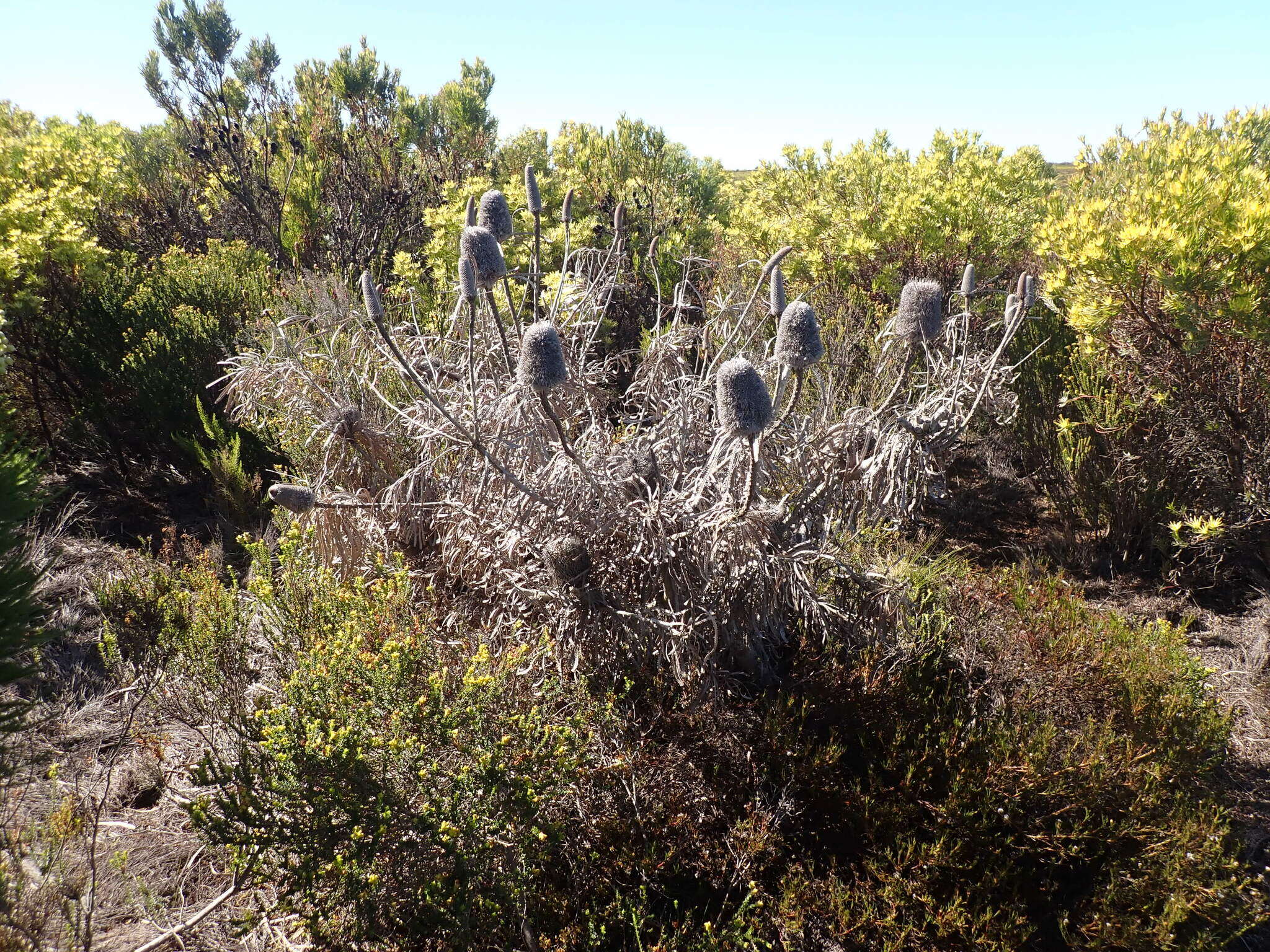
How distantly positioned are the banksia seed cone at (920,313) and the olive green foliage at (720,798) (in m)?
1.13

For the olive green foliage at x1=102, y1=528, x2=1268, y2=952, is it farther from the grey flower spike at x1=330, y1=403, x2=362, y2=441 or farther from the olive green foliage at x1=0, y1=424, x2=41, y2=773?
the grey flower spike at x1=330, y1=403, x2=362, y2=441

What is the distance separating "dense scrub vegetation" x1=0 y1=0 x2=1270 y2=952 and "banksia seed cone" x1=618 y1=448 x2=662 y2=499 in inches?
1.0

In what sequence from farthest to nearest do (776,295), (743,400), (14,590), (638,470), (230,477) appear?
(230,477) → (638,470) → (776,295) → (14,590) → (743,400)

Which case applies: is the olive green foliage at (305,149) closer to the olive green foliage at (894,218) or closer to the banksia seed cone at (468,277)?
the olive green foliage at (894,218)

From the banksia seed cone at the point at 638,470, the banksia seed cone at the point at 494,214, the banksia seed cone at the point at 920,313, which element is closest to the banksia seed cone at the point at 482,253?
the banksia seed cone at the point at 494,214

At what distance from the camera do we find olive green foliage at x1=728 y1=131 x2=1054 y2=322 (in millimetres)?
5363

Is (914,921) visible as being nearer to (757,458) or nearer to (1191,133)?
(757,458)

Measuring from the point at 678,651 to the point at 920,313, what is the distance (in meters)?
1.28

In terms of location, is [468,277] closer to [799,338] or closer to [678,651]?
[799,338]

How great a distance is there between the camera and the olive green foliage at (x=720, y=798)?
81.4 inches

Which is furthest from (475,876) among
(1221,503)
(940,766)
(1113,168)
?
(1113,168)

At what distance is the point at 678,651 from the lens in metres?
2.40

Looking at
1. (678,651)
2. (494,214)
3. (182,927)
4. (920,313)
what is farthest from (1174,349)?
(182,927)

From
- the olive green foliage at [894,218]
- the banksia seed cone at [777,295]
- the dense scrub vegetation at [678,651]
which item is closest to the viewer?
the dense scrub vegetation at [678,651]
